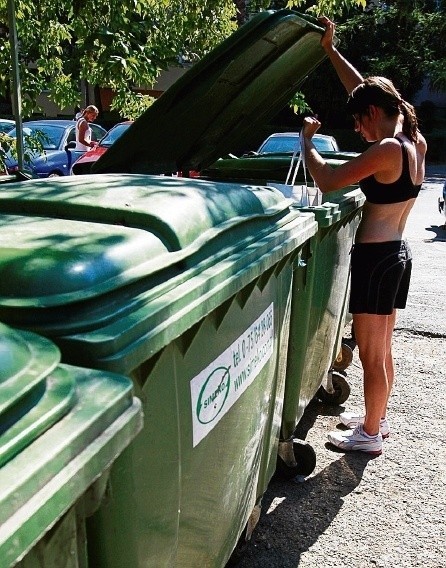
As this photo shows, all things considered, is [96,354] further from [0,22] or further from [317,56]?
[0,22]

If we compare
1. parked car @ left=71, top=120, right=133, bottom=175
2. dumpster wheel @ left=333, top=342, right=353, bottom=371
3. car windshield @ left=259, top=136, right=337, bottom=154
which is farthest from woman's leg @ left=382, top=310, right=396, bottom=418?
car windshield @ left=259, top=136, right=337, bottom=154

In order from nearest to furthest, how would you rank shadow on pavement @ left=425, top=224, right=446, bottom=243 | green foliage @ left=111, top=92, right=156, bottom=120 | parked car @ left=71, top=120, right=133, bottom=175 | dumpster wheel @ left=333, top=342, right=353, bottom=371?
dumpster wheel @ left=333, top=342, right=353, bottom=371, green foliage @ left=111, top=92, right=156, bottom=120, parked car @ left=71, top=120, right=133, bottom=175, shadow on pavement @ left=425, top=224, right=446, bottom=243

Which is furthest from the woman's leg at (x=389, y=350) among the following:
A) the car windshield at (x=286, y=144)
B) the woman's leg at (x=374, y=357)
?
the car windshield at (x=286, y=144)

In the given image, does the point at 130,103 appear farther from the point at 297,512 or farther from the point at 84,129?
the point at 84,129

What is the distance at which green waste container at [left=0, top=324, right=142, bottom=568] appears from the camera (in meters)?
1.00

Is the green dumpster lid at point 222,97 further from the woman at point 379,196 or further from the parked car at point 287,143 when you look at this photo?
the parked car at point 287,143

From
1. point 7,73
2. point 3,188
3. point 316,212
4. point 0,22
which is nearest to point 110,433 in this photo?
point 3,188

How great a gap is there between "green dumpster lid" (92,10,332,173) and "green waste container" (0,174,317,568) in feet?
3.38

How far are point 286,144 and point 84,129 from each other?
3480mm

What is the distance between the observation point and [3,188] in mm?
2342

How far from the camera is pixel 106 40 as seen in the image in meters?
4.83

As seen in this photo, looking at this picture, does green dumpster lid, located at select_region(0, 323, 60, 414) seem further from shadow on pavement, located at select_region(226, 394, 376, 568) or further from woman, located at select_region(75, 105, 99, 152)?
woman, located at select_region(75, 105, 99, 152)

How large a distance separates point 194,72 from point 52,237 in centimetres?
191

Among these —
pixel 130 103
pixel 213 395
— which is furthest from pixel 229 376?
pixel 130 103
